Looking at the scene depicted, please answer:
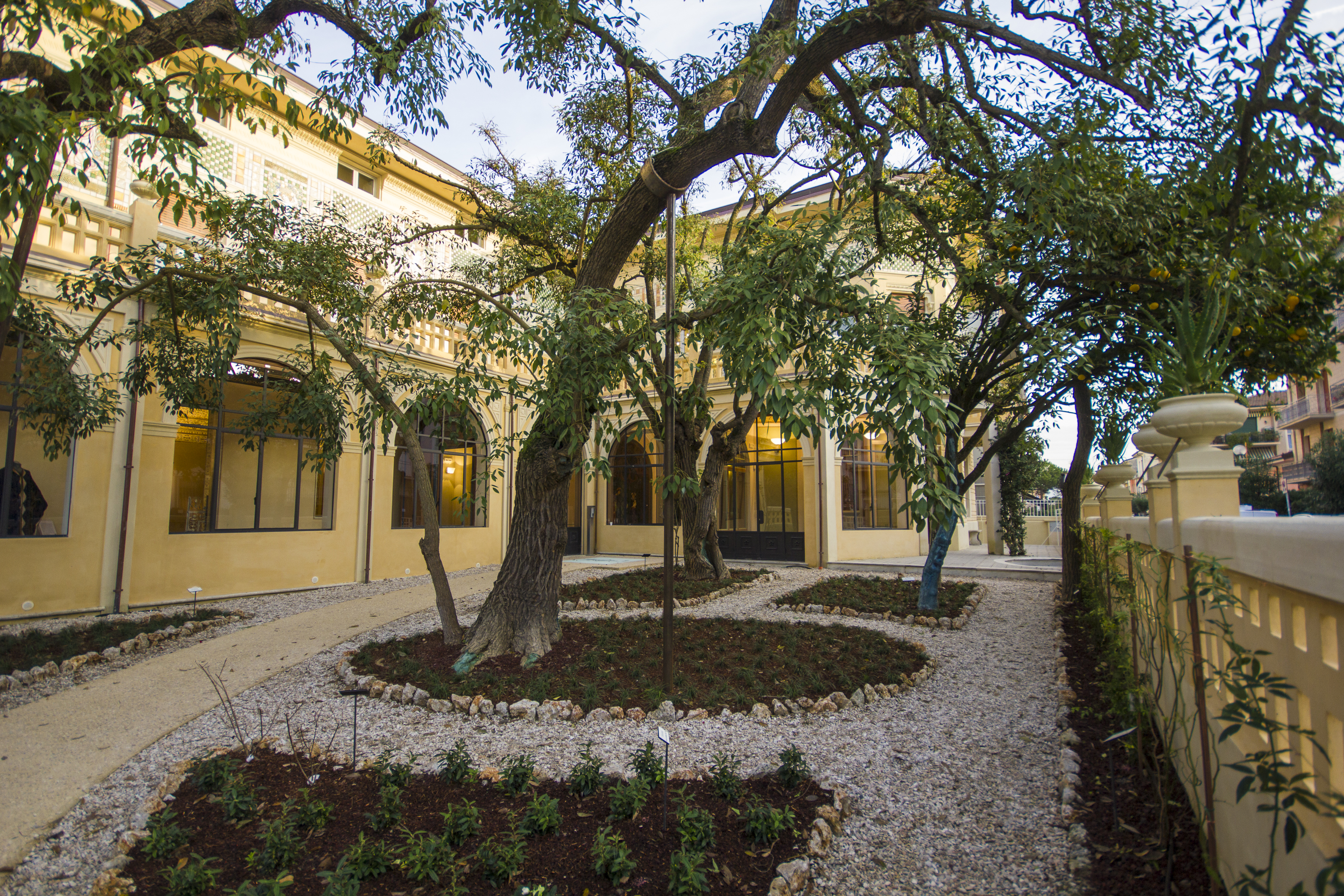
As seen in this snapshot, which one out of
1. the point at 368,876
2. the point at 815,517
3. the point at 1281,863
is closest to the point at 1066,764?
the point at 1281,863

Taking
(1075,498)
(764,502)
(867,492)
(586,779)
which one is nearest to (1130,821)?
(586,779)

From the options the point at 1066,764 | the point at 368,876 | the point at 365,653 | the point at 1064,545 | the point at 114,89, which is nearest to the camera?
the point at 368,876

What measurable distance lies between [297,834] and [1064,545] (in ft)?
32.1

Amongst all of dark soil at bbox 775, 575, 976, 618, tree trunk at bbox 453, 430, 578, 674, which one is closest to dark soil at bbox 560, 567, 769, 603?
dark soil at bbox 775, 575, 976, 618

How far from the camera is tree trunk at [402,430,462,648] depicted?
5.38 m

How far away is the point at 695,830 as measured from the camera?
8.29ft

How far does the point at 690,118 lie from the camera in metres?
5.10

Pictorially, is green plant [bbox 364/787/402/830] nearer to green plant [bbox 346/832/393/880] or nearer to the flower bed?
the flower bed

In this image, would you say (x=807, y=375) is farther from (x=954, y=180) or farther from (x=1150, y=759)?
(x=954, y=180)

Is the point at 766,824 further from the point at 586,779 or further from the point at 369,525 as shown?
the point at 369,525

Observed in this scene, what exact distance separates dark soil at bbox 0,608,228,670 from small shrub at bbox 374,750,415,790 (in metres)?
4.22

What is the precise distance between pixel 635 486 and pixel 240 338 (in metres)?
10.4

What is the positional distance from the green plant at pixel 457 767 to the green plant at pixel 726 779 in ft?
3.76

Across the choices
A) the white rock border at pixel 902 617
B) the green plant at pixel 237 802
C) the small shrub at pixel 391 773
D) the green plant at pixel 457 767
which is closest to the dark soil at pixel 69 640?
the green plant at pixel 237 802
